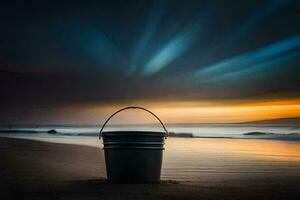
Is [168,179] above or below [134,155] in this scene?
below

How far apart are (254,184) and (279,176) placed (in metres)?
1.63

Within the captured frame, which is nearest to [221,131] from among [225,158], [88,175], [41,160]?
[225,158]

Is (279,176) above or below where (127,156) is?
below

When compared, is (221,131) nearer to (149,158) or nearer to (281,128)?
(281,128)

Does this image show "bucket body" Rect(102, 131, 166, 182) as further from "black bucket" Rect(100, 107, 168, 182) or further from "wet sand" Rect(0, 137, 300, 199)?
"wet sand" Rect(0, 137, 300, 199)

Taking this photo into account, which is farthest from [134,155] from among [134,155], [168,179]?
[168,179]

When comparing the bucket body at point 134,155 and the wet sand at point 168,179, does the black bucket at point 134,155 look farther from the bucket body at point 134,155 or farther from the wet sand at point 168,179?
the wet sand at point 168,179

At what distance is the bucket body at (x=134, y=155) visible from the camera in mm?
7840

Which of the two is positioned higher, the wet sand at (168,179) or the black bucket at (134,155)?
the black bucket at (134,155)

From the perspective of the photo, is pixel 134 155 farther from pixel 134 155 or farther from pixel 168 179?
pixel 168 179

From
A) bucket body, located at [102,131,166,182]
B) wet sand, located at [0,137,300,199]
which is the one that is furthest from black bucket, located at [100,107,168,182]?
wet sand, located at [0,137,300,199]

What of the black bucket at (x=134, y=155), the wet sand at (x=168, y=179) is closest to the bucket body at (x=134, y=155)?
the black bucket at (x=134, y=155)

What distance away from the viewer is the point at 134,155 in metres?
7.88

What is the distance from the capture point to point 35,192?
662 centimetres
